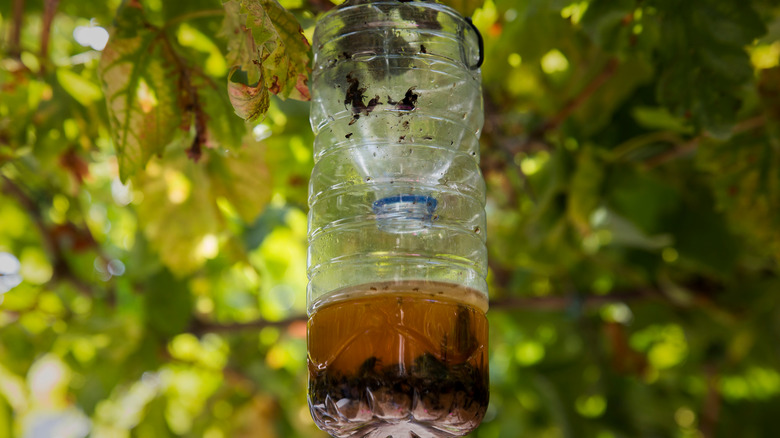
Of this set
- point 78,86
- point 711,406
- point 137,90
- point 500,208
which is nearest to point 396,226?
point 137,90

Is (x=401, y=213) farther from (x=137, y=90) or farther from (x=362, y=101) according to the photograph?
(x=137, y=90)

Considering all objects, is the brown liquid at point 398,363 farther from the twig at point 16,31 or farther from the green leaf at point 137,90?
the twig at point 16,31

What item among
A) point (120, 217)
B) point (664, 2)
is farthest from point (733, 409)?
point (120, 217)

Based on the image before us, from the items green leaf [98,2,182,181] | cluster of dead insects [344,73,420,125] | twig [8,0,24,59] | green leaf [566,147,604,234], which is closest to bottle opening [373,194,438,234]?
cluster of dead insects [344,73,420,125]

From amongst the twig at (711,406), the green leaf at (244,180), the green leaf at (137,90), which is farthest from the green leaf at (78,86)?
the twig at (711,406)

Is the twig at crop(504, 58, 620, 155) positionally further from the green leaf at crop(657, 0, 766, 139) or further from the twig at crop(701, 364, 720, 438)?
the twig at crop(701, 364, 720, 438)

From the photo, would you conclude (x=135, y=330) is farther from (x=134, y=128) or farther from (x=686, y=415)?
(x=686, y=415)
